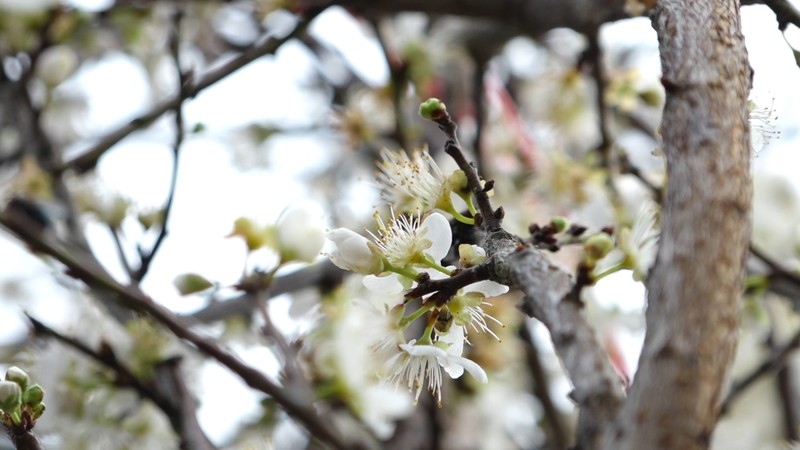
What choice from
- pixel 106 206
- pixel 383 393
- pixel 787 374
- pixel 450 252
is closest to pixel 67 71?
pixel 106 206

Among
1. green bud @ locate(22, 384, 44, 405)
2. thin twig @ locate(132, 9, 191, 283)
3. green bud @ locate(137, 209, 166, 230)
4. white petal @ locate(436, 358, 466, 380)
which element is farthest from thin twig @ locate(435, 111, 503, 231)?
green bud @ locate(137, 209, 166, 230)

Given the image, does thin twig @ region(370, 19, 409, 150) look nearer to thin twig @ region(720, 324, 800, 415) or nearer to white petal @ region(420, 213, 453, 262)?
thin twig @ region(720, 324, 800, 415)

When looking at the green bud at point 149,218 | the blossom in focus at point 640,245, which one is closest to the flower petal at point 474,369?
the blossom in focus at point 640,245

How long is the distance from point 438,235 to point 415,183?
0.32ft

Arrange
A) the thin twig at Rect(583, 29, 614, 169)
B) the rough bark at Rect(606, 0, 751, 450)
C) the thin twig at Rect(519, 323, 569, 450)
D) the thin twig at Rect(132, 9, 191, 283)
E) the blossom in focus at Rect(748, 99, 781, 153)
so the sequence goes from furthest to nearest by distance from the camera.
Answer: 1. the thin twig at Rect(519, 323, 569, 450)
2. the thin twig at Rect(583, 29, 614, 169)
3. the thin twig at Rect(132, 9, 191, 283)
4. the blossom in focus at Rect(748, 99, 781, 153)
5. the rough bark at Rect(606, 0, 751, 450)

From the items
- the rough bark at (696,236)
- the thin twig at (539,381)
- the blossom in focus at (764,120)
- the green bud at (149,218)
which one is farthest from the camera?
the thin twig at (539,381)

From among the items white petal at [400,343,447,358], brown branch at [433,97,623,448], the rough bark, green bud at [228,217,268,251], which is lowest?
green bud at [228,217,268,251]

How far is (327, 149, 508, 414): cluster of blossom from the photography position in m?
0.65

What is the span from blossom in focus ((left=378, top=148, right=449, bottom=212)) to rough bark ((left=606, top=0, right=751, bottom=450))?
0.25m

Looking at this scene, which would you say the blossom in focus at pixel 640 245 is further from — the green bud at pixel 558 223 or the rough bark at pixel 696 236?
the rough bark at pixel 696 236

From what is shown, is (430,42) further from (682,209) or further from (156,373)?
(682,209)

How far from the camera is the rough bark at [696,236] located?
15.4 inches

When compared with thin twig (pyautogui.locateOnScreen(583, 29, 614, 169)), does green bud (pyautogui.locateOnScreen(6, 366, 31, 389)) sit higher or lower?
higher

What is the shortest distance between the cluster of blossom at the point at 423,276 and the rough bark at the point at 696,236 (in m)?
0.20
